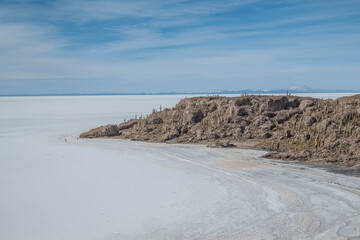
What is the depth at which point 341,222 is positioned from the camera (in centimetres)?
745

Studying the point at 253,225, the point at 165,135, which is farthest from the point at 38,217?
the point at 165,135

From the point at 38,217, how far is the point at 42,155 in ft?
28.4

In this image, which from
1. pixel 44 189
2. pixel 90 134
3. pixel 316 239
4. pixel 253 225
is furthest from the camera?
pixel 90 134

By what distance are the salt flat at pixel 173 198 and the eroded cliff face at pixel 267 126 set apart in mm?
1852

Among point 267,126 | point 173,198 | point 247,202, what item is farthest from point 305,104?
point 173,198

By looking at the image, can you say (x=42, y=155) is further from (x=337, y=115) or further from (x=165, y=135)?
(x=337, y=115)

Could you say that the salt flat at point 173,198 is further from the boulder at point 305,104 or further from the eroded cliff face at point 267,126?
the boulder at point 305,104

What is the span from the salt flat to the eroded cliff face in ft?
6.08

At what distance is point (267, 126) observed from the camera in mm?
18922

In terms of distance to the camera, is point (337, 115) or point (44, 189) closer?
point (44, 189)

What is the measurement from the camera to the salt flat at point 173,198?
7.22 metres

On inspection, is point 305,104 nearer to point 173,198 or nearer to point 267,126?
point 267,126

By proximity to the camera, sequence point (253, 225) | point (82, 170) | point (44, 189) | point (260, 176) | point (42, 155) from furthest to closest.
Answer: point (42, 155), point (82, 170), point (260, 176), point (44, 189), point (253, 225)

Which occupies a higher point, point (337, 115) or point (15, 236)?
point (337, 115)
